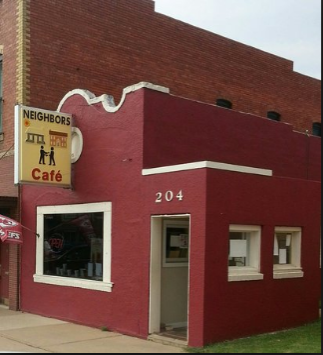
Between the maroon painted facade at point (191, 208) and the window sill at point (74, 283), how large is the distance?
0.10 meters

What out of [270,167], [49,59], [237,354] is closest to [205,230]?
[237,354]

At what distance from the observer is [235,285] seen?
9.41 m

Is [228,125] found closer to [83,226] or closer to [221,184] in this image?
[221,184]

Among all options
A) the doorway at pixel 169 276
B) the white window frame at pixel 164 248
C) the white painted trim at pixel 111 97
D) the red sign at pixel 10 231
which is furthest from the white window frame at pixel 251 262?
the red sign at pixel 10 231

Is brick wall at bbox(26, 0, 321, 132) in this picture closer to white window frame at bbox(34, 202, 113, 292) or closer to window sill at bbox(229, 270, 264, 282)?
white window frame at bbox(34, 202, 113, 292)

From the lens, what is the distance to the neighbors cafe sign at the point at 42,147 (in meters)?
11.0

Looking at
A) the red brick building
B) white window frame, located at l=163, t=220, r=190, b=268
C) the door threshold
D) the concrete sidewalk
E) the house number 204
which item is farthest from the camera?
the red brick building

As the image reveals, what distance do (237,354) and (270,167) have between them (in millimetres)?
6061

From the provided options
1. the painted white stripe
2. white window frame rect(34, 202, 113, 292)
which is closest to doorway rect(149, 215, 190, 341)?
the painted white stripe

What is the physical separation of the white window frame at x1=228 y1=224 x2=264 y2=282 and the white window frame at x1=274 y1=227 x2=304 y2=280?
60 centimetres

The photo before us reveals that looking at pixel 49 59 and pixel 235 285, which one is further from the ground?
pixel 49 59

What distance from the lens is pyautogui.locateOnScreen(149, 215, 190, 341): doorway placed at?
9.74 meters

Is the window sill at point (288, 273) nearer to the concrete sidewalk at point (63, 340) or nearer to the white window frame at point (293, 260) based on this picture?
the white window frame at point (293, 260)

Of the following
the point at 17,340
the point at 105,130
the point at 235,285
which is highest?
the point at 105,130
